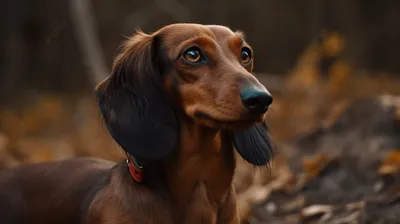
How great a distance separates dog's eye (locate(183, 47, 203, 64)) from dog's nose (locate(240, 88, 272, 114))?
0.36 metres

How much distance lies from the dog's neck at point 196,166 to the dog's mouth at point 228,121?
182 millimetres

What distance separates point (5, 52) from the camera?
11.4 m

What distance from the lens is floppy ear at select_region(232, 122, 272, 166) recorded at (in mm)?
3912

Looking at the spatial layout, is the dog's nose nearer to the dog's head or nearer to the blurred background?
the dog's head

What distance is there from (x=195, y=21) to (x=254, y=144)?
7396 millimetres

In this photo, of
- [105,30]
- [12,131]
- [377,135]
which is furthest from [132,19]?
[377,135]

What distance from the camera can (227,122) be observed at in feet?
11.2

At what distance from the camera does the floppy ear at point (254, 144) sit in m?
3.91

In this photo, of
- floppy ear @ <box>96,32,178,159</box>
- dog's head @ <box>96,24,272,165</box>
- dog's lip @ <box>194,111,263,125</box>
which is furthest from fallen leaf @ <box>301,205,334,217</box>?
dog's lip @ <box>194,111,263,125</box>

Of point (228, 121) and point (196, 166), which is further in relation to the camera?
point (196, 166)

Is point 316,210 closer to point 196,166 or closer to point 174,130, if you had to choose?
point 196,166

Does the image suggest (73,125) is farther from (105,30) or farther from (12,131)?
(105,30)

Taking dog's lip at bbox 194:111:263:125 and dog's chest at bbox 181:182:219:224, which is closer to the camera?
dog's lip at bbox 194:111:263:125

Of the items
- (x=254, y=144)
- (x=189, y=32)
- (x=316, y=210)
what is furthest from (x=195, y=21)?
(x=189, y=32)
